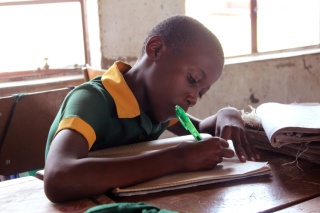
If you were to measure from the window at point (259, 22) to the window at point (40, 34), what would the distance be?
0.78 meters

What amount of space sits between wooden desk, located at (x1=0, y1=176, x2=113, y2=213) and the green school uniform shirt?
0.45 feet

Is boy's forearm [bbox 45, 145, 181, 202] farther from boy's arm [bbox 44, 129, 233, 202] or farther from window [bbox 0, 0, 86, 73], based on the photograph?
Answer: window [bbox 0, 0, 86, 73]

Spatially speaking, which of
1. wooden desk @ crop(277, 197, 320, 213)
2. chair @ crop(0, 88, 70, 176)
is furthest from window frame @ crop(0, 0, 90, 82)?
wooden desk @ crop(277, 197, 320, 213)

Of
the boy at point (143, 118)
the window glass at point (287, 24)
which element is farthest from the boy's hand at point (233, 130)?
the window glass at point (287, 24)

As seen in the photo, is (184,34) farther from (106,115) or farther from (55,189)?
(55,189)

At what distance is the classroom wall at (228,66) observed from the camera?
2.46 m

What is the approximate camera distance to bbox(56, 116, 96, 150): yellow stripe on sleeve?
A: 0.95 metres

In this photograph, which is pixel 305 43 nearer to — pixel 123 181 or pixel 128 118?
pixel 128 118

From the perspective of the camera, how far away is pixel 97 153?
3.31 feet

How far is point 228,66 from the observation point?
108 inches

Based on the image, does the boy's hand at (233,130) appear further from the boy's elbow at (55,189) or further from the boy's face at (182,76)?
the boy's elbow at (55,189)

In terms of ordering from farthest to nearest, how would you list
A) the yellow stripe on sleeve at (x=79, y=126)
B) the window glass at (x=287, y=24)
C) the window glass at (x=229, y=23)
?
the window glass at (x=287, y=24) → the window glass at (x=229, y=23) → the yellow stripe on sleeve at (x=79, y=126)

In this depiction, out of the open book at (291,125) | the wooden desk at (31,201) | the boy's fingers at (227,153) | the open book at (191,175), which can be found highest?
the open book at (291,125)

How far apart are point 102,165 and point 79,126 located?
0.14m
